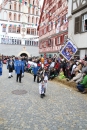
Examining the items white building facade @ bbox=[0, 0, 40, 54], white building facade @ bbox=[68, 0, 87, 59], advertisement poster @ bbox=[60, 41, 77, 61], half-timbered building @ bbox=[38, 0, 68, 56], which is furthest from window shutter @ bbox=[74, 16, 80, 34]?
white building facade @ bbox=[0, 0, 40, 54]

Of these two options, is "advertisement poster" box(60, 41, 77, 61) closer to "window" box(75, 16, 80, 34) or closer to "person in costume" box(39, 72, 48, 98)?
"window" box(75, 16, 80, 34)

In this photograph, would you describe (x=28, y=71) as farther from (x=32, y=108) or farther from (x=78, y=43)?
(x=32, y=108)

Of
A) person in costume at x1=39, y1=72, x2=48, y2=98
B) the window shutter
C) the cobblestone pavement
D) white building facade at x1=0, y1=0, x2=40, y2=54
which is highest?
white building facade at x1=0, y1=0, x2=40, y2=54

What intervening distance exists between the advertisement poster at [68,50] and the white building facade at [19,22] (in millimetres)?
32310

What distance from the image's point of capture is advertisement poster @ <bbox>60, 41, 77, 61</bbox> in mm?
14812

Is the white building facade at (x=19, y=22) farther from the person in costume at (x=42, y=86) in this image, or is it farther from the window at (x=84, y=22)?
the person in costume at (x=42, y=86)

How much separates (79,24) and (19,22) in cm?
3079

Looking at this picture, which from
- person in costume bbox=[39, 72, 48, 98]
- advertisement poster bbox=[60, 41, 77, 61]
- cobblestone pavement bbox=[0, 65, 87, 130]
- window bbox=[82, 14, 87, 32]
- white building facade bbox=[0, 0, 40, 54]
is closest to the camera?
cobblestone pavement bbox=[0, 65, 87, 130]

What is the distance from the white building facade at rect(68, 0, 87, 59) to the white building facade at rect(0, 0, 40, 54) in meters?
27.7

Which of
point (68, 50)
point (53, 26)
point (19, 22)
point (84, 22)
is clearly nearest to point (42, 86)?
point (68, 50)

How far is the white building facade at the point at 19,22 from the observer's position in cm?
4569

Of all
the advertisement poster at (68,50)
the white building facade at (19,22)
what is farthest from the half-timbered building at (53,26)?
the advertisement poster at (68,50)

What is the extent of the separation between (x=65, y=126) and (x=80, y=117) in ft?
3.20

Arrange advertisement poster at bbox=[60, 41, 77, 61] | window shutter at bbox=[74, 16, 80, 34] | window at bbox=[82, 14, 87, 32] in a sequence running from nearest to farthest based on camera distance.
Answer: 1. advertisement poster at bbox=[60, 41, 77, 61]
2. window at bbox=[82, 14, 87, 32]
3. window shutter at bbox=[74, 16, 80, 34]
